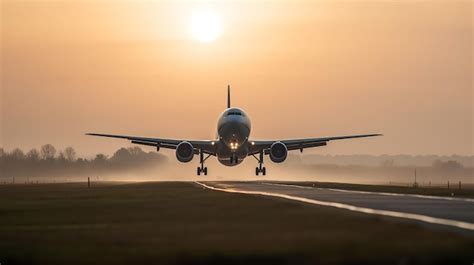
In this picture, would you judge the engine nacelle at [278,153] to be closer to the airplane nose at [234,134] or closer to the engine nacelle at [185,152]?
the airplane nose at [234,134]

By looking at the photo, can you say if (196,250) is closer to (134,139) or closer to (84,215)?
(84,215)

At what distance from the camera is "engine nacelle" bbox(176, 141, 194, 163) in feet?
335

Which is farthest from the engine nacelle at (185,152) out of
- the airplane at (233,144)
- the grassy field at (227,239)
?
the grassy field at (227,239)

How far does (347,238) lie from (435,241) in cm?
222

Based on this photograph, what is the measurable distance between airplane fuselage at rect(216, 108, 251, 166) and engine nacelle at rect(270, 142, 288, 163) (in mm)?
3125

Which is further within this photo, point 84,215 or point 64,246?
point 84,215

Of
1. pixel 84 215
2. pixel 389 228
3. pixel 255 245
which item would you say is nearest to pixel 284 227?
pixel 389 228

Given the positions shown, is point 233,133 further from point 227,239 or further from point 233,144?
point 227,239

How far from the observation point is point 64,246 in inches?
872

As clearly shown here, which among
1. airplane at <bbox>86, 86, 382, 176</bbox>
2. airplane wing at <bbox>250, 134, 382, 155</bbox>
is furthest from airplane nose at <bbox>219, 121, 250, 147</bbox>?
airplane wing at <bbox>250, 134, 382, 155</bbox>

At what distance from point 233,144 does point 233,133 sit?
2191 mm

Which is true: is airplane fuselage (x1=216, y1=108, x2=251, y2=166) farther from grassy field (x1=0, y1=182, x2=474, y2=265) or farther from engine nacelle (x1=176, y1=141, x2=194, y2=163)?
grassy field (x1=0, y1=182, x2=474, y2=265)

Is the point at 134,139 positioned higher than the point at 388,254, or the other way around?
the point at 134,139

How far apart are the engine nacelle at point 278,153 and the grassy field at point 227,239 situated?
229 ft
